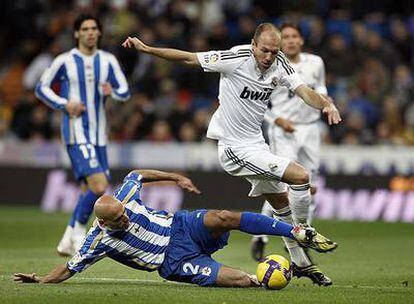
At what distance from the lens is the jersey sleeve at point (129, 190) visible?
10086 millimetres

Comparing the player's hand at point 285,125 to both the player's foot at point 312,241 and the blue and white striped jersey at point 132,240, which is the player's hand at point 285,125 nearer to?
the blue and white striped jersey at point 132,240

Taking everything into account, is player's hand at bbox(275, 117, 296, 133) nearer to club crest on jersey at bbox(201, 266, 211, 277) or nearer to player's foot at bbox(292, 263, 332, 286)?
player's foot at bbox(292, 263, 332, 286)

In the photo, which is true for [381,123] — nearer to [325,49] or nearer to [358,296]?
[325,49]

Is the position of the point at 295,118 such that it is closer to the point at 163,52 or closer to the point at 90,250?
the point at 163,52

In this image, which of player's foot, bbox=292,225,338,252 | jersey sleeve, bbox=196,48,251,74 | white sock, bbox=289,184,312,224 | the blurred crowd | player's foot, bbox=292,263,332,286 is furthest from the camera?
the blurred crowd

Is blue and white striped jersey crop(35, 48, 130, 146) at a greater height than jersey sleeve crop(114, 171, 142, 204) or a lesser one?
greater

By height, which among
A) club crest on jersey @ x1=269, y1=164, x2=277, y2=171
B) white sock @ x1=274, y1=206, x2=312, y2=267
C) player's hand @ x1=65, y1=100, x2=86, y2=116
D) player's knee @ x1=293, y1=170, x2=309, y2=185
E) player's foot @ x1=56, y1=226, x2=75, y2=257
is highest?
player's hand @ x1=65, y1=100, x2=86, y2=116

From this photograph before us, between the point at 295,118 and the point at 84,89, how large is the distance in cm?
259

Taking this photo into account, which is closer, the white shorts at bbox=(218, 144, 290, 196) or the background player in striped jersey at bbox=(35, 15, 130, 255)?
the white shorts at bbox=(218, 144, 290, 196)

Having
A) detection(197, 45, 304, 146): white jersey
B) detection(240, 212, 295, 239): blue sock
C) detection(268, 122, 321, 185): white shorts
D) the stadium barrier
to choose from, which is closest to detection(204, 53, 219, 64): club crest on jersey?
detection(197, 45, 304, 146): white jersey

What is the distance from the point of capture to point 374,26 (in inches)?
949

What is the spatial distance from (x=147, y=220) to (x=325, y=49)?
13291mm

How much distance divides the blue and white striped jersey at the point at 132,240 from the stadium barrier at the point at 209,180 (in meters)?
10.1

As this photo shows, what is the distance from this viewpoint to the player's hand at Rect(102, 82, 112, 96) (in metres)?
14.3
